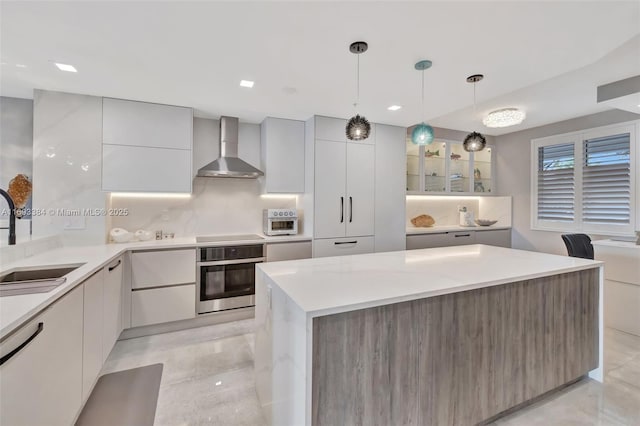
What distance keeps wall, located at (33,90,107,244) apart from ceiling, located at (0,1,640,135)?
199mm

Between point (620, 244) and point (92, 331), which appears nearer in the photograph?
point (92, 331)

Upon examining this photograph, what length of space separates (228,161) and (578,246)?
4205mm

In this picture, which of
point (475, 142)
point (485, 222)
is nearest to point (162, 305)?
point (475, 142)

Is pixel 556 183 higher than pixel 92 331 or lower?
higher

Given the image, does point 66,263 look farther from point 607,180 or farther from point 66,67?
point 607,180

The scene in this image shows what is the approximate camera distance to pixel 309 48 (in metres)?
2.03

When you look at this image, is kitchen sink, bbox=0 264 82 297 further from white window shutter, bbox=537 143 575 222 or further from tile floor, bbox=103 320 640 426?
white window shutter, bbox=537 143 575 222

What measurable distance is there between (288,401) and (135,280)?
228 cm

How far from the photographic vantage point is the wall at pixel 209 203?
3463mm

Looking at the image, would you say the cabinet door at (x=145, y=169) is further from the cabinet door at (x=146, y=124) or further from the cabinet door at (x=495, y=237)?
the cabinet door at (x=495, y=237)

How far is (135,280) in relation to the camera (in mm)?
2887

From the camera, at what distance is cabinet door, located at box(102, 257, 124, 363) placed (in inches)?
89.3

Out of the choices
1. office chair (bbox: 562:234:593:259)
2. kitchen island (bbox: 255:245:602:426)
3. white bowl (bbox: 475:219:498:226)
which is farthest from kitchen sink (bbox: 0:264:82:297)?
white bowl (bbox: 475:219:498:226)

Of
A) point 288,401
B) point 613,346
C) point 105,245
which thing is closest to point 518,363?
point 288,401
